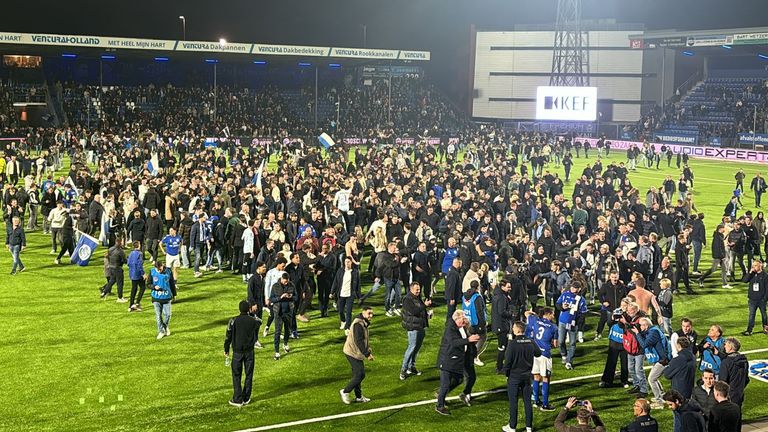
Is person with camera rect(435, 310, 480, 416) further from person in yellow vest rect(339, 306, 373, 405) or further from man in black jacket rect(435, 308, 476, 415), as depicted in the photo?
person in yellow vest rect(339, 306, 373, 405)

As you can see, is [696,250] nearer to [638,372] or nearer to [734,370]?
[638,372]

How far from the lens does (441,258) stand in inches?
840

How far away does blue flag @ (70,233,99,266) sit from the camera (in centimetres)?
2278

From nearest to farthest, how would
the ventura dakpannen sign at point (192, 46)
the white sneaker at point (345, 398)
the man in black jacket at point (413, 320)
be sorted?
the white sneaker at point (345, 398)
the man in black jacket at point (413, 320)
the ventura dakpannen sign at point (192, 46)

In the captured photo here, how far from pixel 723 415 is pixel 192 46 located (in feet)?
183

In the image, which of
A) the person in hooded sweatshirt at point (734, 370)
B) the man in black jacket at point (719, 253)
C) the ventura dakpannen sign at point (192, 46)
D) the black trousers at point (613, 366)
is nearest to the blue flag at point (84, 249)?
the black trousers at point (613, 366)

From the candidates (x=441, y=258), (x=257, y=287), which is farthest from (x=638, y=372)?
(x=441, y=258)

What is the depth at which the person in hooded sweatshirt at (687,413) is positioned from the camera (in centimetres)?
970

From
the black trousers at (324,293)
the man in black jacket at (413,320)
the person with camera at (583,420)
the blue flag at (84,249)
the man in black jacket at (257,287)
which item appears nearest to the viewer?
the person with camera at (583,420)

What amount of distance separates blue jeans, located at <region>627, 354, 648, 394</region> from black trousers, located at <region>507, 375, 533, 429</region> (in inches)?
98.2

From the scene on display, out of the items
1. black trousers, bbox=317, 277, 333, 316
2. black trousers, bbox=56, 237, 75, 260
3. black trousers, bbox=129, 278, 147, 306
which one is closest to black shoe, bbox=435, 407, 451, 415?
black trousers, bbox=317, 277, 333, 316

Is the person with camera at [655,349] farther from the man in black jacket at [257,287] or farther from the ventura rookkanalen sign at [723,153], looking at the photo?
the ventura rookkanalen sign at [723,153]

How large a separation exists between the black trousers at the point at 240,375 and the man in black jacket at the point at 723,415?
22.2ft

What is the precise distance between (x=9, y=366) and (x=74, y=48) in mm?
46417
